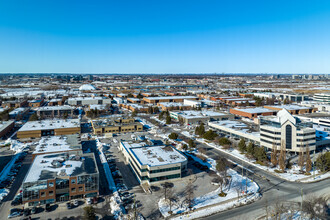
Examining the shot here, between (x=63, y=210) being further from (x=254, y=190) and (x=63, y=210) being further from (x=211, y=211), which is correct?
(x=254, y=190)

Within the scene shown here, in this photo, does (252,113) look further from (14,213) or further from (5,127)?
(5,127)

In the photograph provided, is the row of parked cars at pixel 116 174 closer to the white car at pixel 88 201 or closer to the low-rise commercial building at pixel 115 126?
the white car at pixel 88 201

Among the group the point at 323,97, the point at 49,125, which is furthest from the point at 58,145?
the point at 323,97

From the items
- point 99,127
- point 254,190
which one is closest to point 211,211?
point 254,190

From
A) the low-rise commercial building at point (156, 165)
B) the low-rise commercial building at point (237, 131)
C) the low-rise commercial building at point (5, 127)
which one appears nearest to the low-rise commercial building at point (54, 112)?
the low-rise commercial building at point (5, 127)

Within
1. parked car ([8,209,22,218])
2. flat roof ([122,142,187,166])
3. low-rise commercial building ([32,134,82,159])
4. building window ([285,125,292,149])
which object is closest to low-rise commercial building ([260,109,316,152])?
building window ([285,125,292,149])

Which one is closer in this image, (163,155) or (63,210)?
(63,210)
